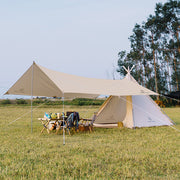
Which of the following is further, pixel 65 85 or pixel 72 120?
pixel 72 120

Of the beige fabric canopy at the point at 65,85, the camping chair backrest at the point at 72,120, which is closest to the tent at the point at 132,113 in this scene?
the beige fabric canopy at the point at 65,85

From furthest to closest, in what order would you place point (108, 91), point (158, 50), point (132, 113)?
point (158, 50)
point (132, 113)
point (108, 91)

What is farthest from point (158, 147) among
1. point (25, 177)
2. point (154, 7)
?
point (154, 7)

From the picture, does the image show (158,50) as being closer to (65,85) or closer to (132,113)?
(132,113)

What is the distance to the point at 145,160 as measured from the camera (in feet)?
11.4

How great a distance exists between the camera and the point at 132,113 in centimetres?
750

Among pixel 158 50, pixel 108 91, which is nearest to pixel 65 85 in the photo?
pixel 108 91

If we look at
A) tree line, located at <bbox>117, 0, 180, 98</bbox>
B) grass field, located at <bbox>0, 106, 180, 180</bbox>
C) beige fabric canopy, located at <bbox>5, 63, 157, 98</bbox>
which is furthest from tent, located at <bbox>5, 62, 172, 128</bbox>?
tree line, located at <bbox>117, 0, 180, 98</bbox>

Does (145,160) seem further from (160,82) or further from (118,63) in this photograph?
(118,63)

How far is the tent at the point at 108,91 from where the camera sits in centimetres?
623

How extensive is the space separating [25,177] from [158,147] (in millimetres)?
2664

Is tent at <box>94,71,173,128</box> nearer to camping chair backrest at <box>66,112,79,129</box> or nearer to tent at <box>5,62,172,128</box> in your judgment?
tent at <box>5,62,172,128</box>

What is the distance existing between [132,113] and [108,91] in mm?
1620

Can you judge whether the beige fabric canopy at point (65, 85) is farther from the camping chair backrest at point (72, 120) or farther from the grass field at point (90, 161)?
the grass field at point (90, 161)
